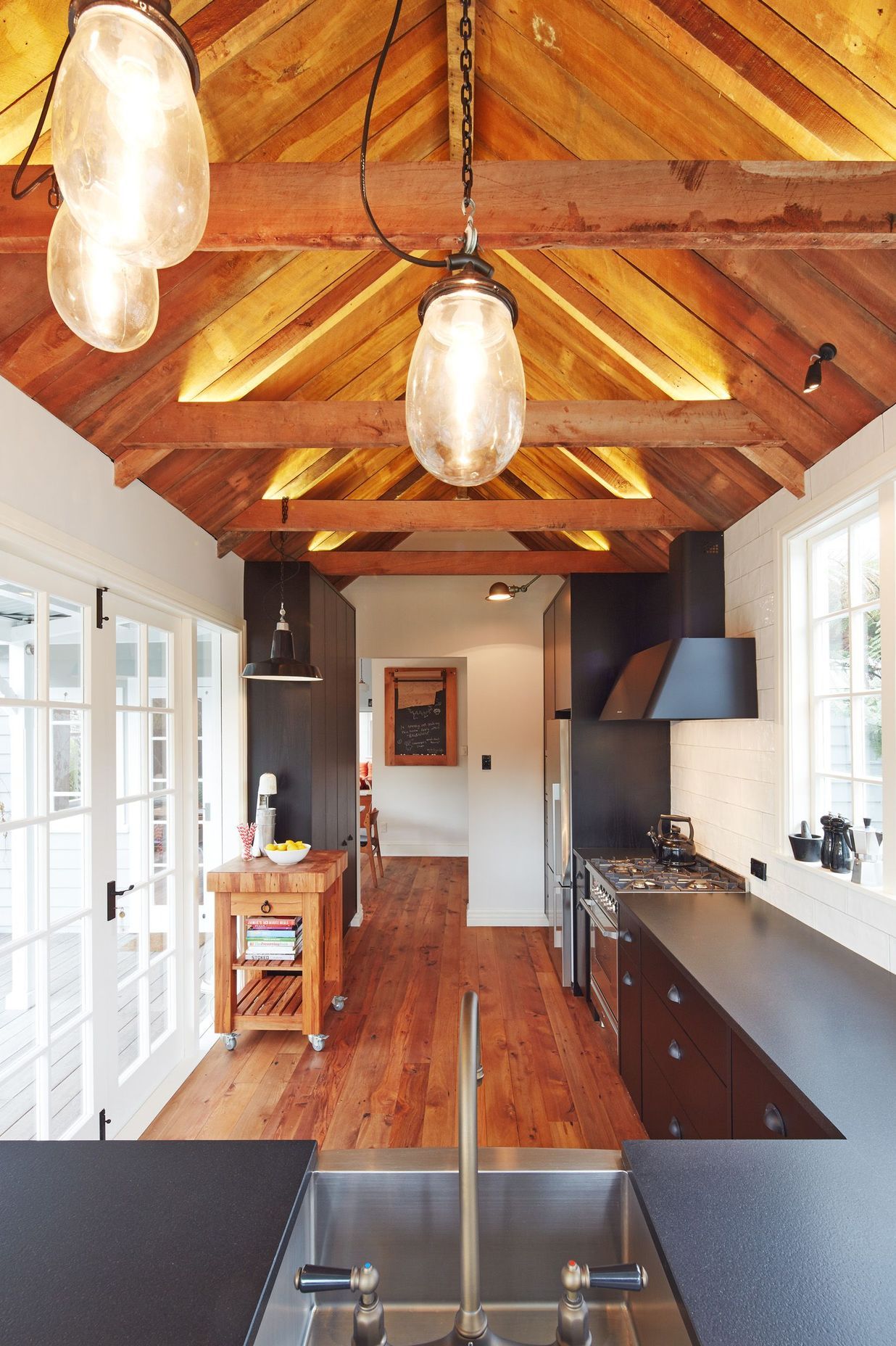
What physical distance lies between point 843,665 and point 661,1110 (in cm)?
173

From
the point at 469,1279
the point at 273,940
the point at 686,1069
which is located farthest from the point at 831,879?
the point at 273,940

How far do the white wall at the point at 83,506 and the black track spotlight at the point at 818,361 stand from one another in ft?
7.68

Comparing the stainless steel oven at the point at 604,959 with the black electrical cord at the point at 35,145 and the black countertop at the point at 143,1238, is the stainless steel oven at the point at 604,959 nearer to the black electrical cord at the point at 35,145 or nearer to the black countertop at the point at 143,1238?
the black countertop at the point at 143,1238

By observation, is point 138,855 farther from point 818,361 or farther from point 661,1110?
point 818,361

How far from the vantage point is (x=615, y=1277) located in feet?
3.10

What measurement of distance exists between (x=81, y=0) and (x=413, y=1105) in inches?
139

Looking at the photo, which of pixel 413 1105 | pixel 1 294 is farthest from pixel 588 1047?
pixel 1 294

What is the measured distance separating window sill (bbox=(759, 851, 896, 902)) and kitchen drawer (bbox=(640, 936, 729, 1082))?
2.02 ft

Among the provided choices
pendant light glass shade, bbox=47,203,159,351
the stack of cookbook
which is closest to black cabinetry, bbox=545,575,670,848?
the stack of cookbook

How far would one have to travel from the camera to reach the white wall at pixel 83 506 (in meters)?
2.12

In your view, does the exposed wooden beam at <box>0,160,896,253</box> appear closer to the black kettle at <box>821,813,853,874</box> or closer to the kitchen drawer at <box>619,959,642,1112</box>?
the black kettle at <box>821,813,853,874</box>

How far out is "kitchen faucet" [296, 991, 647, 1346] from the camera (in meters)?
0.91

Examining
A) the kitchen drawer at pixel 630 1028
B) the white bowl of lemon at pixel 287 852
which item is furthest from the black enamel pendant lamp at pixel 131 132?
the white bowl of lemon at pixel 287 852

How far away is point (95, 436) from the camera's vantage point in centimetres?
258
